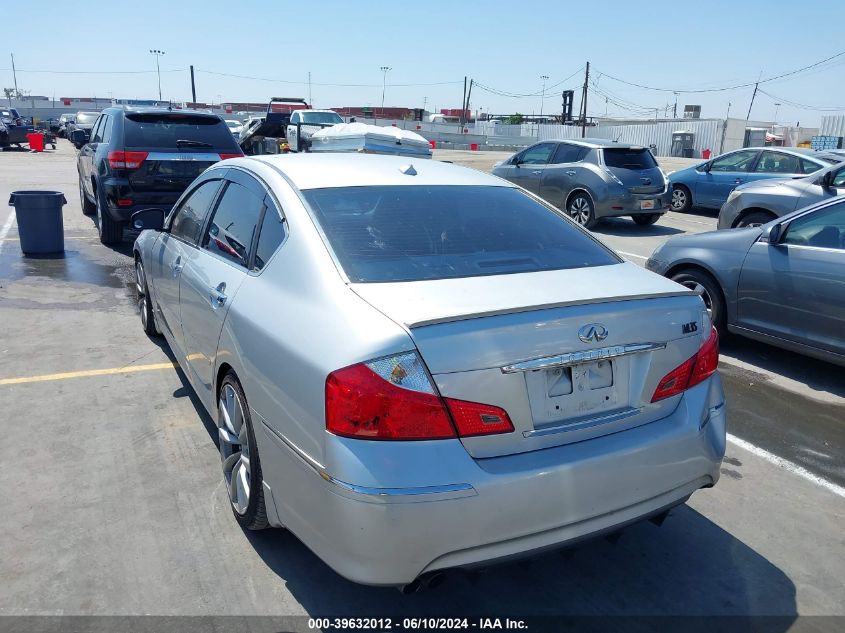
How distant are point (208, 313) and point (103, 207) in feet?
24.2

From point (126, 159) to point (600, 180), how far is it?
303 inches

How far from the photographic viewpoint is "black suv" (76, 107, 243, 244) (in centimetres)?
895

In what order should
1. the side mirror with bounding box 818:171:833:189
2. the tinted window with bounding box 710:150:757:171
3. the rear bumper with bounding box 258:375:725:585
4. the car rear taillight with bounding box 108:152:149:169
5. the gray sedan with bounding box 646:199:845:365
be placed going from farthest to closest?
the tinted window with bounding box 710:150:757:171 < the side mirror with bounding box 818:171:833:189 < the car rear taillight with bounding box 108:152:149:169 < the gray sedan with bounding box 646:199:845:365 < the rear bumper with bounding box 258:375:725:585

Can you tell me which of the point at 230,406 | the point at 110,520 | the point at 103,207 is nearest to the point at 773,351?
the point at 230,406

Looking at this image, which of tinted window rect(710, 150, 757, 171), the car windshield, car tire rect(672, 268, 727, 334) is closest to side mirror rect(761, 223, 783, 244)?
car tire rect(672, 268, 727, 334)

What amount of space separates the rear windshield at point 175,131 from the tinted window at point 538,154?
20.7 ft

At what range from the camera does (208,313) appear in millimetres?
3570

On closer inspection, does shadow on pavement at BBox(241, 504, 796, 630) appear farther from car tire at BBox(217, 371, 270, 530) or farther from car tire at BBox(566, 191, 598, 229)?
car tire at BBox(566, 191, 598, 229)

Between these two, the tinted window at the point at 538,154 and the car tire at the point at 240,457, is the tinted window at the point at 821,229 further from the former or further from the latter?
the tinted window at the point at 538,154

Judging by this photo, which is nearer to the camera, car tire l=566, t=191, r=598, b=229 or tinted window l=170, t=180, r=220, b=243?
tinted window l=170, t=180, r=220, b=243

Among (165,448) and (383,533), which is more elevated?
(383,533)

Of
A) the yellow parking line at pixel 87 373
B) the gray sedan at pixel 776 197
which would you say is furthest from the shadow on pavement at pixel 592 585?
the gray sedan at pixel 776 197

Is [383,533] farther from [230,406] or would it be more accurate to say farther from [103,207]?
[103,207]

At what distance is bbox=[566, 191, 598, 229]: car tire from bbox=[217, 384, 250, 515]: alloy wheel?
10.0 m
